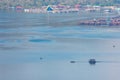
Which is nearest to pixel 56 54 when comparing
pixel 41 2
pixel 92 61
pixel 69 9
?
pixel 92 61

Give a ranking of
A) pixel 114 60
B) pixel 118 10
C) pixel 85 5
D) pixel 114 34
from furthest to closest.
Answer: pixel 85 5
pixel 118 10
pixel 114 34
pixel 114 60

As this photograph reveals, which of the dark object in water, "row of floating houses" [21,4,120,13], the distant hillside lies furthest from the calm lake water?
the distant hillside

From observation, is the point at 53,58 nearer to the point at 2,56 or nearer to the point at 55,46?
the point at 2,56

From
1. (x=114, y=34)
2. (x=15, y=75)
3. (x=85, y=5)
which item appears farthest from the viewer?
(x=85, y=5)

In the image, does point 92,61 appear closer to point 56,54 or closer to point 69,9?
point 56,54

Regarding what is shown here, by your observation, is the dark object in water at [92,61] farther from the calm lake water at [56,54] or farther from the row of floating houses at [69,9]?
the row of floating houses at [69,9]

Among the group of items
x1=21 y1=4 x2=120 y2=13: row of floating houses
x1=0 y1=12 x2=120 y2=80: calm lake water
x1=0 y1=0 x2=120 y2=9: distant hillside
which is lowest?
x1=21 y1=4 x2=120 y2=13: row of floating houses

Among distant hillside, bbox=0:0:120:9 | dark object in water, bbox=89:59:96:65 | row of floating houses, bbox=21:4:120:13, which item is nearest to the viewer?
dark object in water, bbox=89:59:96:65

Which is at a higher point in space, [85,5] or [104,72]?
[104,72]

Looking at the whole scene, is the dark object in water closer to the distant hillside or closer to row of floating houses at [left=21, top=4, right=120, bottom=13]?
row of floating houses at [left=21, top=4, right=120, bottom=13]

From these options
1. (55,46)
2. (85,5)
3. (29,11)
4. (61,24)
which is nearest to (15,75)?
(55,46)
